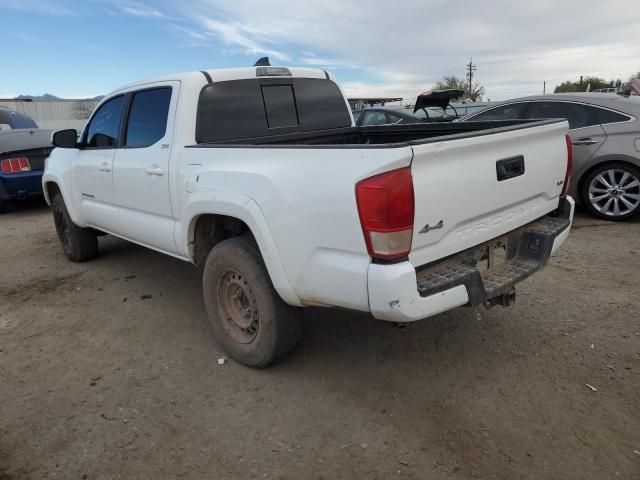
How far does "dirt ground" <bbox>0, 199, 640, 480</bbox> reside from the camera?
247 centimetres

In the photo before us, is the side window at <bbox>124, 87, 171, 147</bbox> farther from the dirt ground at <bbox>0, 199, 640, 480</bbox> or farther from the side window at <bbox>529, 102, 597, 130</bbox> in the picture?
the side window at <bbox>529, 102, 597, 130</bbox>

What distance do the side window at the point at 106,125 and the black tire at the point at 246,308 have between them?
6.27 feet

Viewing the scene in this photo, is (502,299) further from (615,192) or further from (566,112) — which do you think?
(566,112)

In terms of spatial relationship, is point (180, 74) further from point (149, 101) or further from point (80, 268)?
point (80, 268)

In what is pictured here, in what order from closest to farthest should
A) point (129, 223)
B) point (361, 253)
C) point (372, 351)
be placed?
point (361, 253), point (372, 351), point (129, 223)

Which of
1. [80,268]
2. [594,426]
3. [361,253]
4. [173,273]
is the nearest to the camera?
[361,253]

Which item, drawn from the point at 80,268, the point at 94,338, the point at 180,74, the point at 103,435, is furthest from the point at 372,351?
the point at 80,268

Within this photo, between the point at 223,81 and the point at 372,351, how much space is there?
87.8 inches

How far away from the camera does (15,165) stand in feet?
28.2

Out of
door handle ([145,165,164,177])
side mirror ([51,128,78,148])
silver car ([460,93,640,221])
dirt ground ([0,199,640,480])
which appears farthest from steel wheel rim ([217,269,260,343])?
silver car ([460,93,640,221])

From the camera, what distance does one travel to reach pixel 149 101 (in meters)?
4.03

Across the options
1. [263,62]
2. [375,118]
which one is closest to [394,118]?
[375,118]

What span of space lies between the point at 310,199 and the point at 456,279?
2.75 ft

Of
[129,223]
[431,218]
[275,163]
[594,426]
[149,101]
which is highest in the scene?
[149,101]
